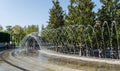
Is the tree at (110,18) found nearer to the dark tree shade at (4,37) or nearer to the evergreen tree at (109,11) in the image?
the evergreen tree at (109,11)

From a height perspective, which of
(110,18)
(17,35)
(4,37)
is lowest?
(4,37)

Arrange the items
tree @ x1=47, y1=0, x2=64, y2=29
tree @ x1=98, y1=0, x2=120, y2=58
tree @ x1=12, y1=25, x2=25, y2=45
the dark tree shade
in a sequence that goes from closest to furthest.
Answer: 1. tree @ x1=98, y1=0, x2=120, y2=58
2. tree @ x1=47, y1=0, x2=64, y2=29
3. the dark tree shade
4. tree @ x1=12, y1=25, x2=25, y2=45

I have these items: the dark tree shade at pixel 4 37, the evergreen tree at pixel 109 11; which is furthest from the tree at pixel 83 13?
the dark tree shade at pixel 4 37

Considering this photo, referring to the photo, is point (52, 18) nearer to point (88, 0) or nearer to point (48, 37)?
point (48, 37)

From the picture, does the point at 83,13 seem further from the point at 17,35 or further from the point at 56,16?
the point at 17,35

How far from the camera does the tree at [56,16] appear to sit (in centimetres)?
4891

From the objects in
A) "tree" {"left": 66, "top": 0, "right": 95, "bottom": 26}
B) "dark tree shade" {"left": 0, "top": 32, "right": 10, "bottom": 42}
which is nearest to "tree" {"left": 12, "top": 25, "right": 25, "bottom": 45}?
"dark tree shade" {"left": 0, "top": 32, "right": 10, "bottom": 42}

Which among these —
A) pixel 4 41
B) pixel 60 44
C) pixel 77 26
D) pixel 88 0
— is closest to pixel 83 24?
pixel 77 26

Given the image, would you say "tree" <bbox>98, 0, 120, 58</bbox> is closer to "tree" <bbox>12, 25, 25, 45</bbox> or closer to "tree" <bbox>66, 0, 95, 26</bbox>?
"tree" <bbox>66, 0, 95, 26</bbox>

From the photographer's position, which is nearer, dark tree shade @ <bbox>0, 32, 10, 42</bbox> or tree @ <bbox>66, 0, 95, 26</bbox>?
tree @ <bbox>66, 0, 95, 26</bbox>

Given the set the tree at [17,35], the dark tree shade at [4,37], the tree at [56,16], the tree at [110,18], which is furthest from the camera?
the tree at [17,35]

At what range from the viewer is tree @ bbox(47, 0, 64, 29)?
160 feet

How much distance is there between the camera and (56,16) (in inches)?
1940

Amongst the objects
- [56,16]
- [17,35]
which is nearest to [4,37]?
[56,16]
